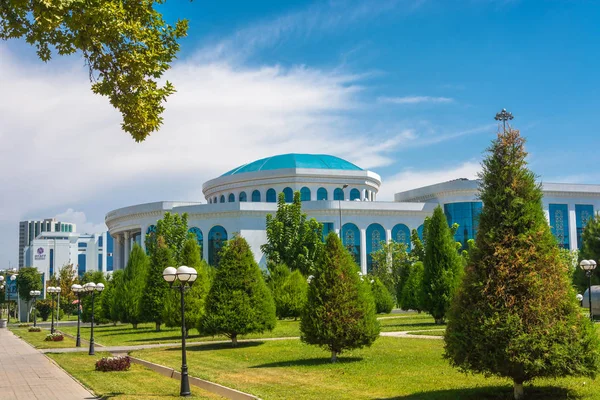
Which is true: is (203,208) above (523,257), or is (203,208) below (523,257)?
above

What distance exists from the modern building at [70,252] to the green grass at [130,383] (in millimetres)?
96432

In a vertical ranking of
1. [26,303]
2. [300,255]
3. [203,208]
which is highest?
[203,208]

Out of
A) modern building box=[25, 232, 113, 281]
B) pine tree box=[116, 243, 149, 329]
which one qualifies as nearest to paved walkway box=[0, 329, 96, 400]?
pine tree box=[116, 243, 149, 329]

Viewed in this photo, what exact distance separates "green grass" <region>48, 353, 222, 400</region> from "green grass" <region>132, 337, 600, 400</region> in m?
0.87

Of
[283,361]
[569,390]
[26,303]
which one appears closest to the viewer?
[569,390]

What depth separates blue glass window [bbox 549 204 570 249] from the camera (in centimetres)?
6475

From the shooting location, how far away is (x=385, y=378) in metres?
14.2

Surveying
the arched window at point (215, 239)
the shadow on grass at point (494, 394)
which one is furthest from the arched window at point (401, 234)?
the shadow on grass at point (494, 394)

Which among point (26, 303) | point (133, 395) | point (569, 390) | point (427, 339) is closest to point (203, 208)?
point (26, 303)

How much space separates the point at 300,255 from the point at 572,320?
35.6 metres

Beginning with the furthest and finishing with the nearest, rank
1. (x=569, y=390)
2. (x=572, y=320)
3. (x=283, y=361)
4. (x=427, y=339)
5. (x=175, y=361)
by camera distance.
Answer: (x=427, y=339)
(x=175, y=361)
(x=283, y=361)
(x=569, y=390)
(x=572, y=320)

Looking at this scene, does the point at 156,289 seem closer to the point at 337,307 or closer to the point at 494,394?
the point at 337,307

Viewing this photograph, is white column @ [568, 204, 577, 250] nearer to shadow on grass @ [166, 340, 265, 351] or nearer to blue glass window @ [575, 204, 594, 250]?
blue glass window @ [575, 204, 594, 250]

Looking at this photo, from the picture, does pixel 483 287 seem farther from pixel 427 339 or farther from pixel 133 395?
pixel 427 339
